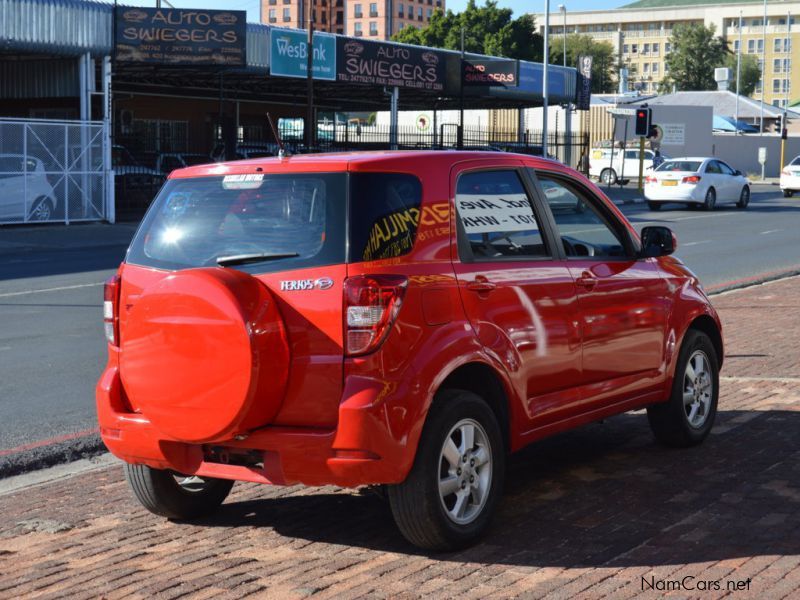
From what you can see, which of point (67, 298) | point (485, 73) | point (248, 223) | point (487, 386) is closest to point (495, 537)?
point (487, 386)

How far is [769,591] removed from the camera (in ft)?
15.2

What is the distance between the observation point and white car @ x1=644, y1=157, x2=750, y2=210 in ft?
Answer: 117

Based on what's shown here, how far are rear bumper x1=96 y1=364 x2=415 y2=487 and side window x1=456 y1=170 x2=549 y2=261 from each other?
94cm

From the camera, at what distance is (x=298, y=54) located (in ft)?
118

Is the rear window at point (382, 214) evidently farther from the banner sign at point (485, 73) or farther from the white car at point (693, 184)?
the banner sign at point (485, 73)

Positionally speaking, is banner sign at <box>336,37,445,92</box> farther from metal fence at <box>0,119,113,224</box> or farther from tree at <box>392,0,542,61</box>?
tree at <box>392,0,542,61</box>

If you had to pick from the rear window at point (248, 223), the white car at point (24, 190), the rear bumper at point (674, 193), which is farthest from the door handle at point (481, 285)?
the rear bumper at point (674, 193)

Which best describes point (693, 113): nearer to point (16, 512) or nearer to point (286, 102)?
point (286, 102)

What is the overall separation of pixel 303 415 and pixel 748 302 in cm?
1028

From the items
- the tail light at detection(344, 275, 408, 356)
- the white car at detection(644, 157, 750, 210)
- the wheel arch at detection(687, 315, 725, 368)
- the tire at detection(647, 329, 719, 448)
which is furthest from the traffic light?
the tail light at detection(344, 275, 408, 356)

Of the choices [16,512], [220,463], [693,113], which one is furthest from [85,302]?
[693,113]

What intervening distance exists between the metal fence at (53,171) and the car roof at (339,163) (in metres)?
22.7

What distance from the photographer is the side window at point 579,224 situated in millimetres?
6129

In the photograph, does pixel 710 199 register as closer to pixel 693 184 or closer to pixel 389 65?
pixel 693 184
